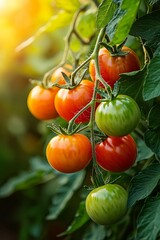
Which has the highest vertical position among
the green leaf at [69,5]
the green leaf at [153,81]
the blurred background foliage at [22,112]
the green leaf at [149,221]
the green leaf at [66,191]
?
the green leaf at [153,81]

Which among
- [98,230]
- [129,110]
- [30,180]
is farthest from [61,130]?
[30,180]

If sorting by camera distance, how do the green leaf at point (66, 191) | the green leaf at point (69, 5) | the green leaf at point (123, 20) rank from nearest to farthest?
the green leaf at point (123, 20) → the green leaf at point (69, 5) → the green leaf at point (66, 191)

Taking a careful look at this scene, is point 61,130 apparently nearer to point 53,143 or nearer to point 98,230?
point 53,143

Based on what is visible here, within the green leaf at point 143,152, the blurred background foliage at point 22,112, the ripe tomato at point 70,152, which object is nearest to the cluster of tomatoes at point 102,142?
the ripe tomato at point 70,152

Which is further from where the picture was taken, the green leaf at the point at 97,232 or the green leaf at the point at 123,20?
the green leaf at the point at 97,232

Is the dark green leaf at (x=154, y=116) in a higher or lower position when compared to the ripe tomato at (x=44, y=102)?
lower

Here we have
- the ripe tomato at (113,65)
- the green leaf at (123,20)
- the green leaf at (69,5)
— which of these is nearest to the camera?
the green leaf at (123,20)

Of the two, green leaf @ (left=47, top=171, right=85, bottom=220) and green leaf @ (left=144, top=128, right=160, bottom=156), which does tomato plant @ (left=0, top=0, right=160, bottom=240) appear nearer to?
green leaf @ (left=144, top=128, right=160, bottom=156)

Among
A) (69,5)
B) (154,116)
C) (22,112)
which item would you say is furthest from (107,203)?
(22,112)

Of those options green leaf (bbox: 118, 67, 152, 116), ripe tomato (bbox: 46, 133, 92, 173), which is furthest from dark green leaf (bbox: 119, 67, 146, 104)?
ripe tomato (bbox: 46, 133, 92, 173)

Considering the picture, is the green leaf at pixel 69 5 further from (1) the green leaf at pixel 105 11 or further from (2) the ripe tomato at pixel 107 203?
(2) the ripe tomato at pixel 107 203
